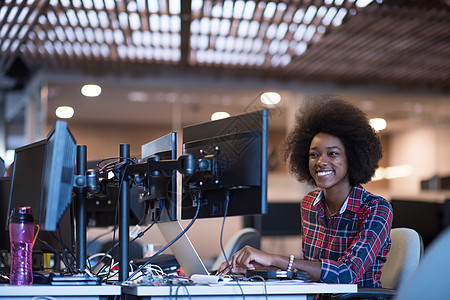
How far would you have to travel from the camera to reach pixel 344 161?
2.99 m

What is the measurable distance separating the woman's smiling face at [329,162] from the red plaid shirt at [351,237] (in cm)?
11

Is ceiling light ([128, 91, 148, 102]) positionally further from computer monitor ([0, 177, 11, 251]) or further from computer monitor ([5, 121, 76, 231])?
computer monitor ([5, 121, 76, 231])

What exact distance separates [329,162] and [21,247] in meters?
1.48

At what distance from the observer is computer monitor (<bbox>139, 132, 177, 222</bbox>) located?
2.39m

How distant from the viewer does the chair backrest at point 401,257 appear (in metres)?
2.86

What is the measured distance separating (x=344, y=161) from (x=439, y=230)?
8.28 ft

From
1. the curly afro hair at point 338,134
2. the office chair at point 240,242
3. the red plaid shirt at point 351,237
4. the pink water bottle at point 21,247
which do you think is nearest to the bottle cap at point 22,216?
the pink water bottle at point 21,247

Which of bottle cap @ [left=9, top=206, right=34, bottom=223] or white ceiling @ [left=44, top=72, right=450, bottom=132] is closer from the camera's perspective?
bottle cap @ [left=9, top=206, right=34, bottom=223]

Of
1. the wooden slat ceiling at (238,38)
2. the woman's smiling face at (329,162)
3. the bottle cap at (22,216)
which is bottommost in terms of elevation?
the bottle cap at (22,216)

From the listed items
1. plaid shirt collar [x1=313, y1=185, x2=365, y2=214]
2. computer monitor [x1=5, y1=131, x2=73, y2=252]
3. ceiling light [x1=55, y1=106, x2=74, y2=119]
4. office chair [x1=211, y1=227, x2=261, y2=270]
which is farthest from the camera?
ceiling light [x1=55, y1=106, x2=74, y2=119]

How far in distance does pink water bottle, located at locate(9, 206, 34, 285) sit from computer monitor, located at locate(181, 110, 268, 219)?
605 mm

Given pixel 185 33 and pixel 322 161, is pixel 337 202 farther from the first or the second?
pixel 185 33

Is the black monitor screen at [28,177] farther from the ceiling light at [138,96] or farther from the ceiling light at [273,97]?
the ceiling light at [273,97]

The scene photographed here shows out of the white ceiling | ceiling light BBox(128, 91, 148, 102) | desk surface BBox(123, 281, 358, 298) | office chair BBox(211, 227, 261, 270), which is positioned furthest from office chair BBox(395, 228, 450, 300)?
ceiling light BBox(128, 91, 148, 102)
